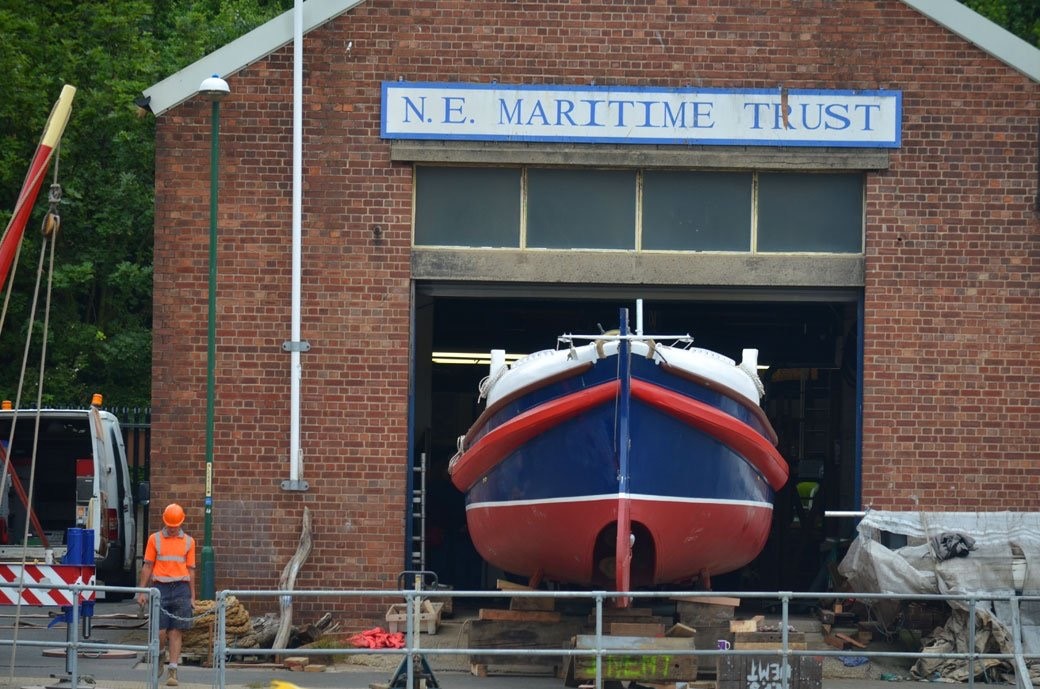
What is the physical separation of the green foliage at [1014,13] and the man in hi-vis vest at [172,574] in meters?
22.8

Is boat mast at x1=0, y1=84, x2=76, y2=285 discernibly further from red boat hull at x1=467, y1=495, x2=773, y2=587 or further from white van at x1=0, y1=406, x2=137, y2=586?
white van at x1=0, y1=406, x2=137, y2=586

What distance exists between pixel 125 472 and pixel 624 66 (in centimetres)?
827

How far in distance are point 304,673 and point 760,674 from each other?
13.9ft

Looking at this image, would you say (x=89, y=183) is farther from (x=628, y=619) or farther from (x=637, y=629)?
(x=637, y=629)

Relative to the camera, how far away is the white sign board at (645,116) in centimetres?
1742

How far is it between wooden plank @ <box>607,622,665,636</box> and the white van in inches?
257

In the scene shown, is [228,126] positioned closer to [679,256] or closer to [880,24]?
[679,256]

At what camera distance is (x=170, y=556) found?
14281 mm

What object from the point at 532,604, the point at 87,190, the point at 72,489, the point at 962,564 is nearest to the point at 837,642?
the point at 962,564

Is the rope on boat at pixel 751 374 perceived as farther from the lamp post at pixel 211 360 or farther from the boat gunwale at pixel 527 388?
the lamp post at pixel 211 360

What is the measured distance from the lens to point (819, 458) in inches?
931

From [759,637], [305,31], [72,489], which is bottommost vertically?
[759,637]

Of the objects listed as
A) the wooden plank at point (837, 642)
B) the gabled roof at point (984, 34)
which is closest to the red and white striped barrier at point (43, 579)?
the wooden plank at point (837, 642)

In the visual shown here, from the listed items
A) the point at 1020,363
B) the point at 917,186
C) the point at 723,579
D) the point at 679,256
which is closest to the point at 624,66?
the point at 679,256
